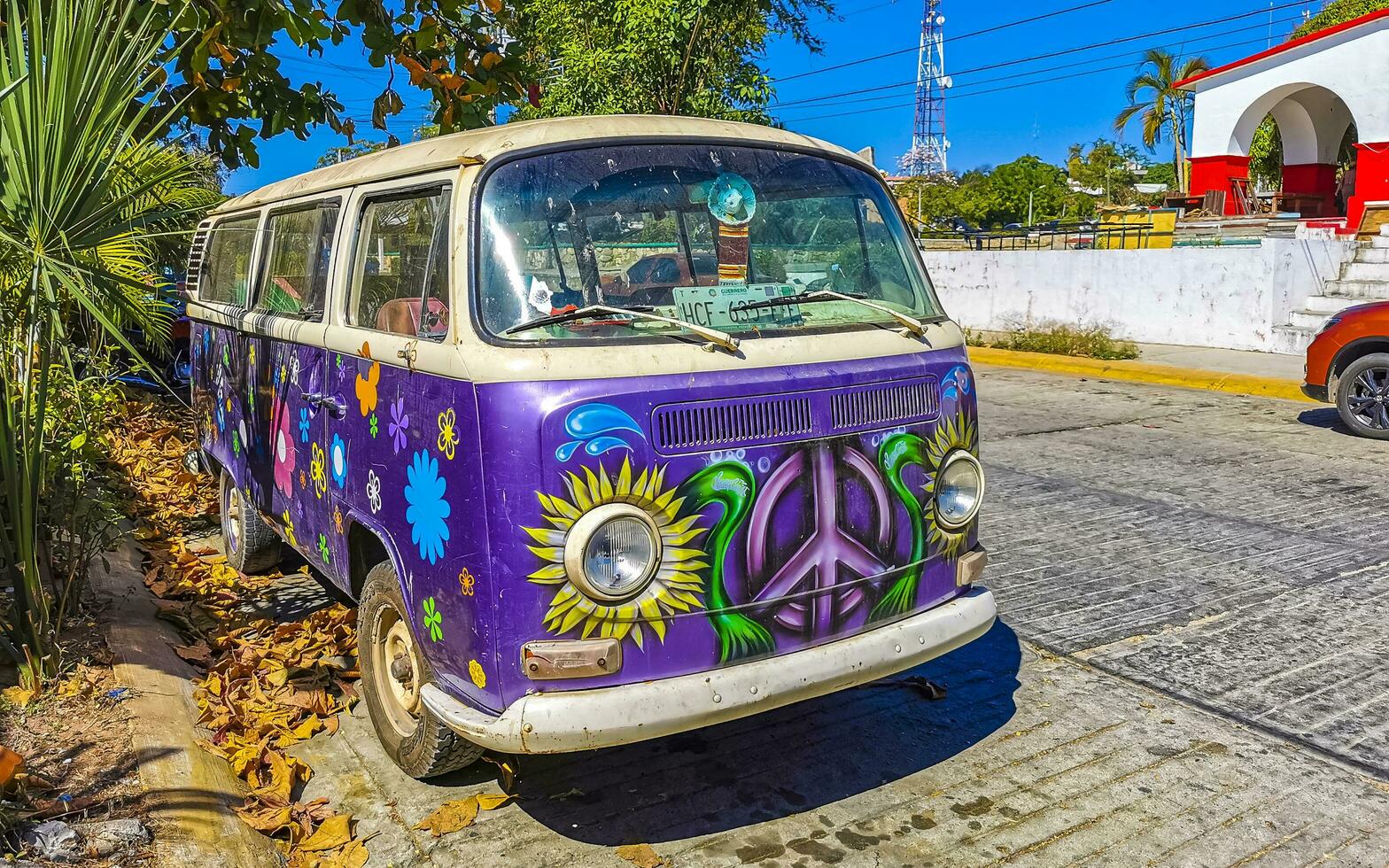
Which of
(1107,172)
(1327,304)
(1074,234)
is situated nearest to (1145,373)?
(1327,304)

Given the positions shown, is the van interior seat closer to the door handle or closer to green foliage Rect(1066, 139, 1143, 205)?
the door handle

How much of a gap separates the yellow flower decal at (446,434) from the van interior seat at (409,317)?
0.27 metres

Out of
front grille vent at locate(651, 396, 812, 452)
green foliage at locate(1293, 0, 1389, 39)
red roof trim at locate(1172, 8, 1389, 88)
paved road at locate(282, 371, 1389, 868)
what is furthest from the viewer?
green foliage at locate(1293, 0, 1389, 39)

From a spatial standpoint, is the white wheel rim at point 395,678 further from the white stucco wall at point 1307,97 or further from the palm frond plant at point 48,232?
the white stucco wall at point 1307,97

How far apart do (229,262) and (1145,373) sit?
11033mm

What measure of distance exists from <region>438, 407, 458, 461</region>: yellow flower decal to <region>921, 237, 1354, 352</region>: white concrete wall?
11360 mm

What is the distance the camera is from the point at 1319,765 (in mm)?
3848

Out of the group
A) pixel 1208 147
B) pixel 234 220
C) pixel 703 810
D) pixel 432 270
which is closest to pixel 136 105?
pixel 234 220

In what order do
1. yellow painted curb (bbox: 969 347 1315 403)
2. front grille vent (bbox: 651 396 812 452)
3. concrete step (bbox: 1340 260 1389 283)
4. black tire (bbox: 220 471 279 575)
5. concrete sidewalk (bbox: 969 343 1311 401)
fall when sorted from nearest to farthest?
front grille vent (bbox: 651 396 812 452), black tire (bbox: 220 471 279 575), yellow painted curb (bbox: 969 347 1315 403), concrete sidewalk (bbox: 969 343 1311 401), concrete step (bbox: 1340 260 1389 283)

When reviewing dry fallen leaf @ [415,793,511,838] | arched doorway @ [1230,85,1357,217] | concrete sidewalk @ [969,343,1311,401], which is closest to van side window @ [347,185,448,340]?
dry fallen leaf @ [415,793,511,838]

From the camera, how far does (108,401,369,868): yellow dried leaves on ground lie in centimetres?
354

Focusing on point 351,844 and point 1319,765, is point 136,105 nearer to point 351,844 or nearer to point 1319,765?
point 351,844

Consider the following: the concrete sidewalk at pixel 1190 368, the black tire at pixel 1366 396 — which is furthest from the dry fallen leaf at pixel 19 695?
the concrete sidewalk at pixel 1190 368

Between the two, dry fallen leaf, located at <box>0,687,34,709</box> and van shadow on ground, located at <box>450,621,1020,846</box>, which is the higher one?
dry fallen leaf, located at <box>0,687,34,709</box>
